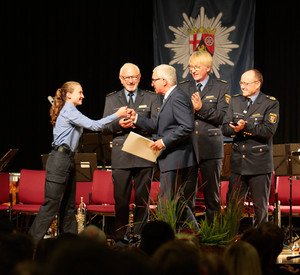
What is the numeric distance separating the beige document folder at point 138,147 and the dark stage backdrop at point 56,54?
4408 mm

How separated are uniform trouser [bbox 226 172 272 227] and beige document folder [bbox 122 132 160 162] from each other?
1034mm

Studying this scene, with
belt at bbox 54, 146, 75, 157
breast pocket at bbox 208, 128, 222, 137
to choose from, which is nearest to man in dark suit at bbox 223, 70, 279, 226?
breast pocket at bbox 208, 128, 222, 137

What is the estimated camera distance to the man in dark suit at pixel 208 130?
16.5 ft

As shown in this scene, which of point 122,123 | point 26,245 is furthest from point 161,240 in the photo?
point 122,123

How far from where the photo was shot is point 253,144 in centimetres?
529

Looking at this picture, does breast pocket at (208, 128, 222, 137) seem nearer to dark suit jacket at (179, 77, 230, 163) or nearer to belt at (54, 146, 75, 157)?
dark suit jacket at (179, 77, 230, 163)

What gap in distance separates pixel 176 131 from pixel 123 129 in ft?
2.73

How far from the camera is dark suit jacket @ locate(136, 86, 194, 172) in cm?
456

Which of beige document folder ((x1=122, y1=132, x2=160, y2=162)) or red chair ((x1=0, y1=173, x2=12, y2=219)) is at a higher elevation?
beige document folder ((x1=122, y1=132, x2=160, y2=162))

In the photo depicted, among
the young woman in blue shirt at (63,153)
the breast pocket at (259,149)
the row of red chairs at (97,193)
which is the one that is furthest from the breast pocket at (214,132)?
the row of red chairs at (97,193)

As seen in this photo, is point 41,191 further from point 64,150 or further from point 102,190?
point 64,150

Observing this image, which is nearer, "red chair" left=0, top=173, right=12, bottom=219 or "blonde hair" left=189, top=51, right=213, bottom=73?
"blonde hair" left=189, top=51, right=213, bottom=73

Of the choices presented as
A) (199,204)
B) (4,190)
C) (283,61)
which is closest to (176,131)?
(199,204)

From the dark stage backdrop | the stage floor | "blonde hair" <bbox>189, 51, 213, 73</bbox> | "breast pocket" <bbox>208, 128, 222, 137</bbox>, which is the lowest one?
the stage floor
